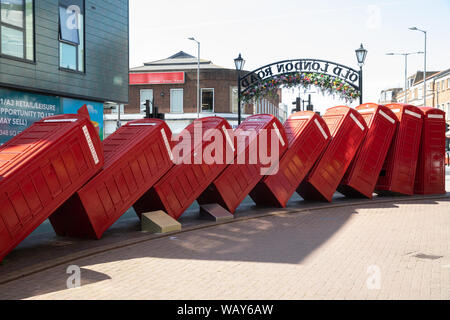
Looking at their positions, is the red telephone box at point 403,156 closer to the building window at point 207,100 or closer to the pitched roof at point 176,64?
the building window at point 207,100

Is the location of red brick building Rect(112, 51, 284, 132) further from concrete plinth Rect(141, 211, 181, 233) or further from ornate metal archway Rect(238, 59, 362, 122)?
concrete plinth Rect(141, 211, 181, 233)

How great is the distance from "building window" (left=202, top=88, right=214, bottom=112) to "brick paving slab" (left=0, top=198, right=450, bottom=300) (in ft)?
115

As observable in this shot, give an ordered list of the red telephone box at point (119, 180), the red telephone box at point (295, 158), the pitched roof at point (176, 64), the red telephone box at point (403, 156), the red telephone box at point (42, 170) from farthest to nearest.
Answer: the pitched roof at point (176, 64) → the red telephone box at point (403, 156) → the red telephone box at point (295, 158) → the red telephone box at point (119, 180) → the red telephone box at point (42, 170)

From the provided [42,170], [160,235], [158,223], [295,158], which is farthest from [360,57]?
[42,170]

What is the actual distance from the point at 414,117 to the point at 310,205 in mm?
5260

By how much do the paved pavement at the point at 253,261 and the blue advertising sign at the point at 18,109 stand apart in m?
5.38

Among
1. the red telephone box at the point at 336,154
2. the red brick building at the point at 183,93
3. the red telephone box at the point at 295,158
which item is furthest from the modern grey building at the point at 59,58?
the red brick building at the point at 183,93

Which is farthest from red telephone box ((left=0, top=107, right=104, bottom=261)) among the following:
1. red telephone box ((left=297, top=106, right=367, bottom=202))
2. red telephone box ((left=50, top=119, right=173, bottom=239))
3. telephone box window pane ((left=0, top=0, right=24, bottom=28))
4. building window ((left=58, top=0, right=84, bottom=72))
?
building window ((left=58, top=0, right=84, bottom=72))

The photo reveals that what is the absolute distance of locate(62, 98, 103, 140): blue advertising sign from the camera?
16672 millimetres

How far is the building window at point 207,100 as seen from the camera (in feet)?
149

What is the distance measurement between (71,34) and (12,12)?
2.75 meters

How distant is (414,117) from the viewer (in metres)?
16.4
